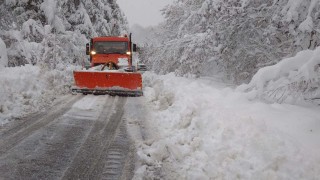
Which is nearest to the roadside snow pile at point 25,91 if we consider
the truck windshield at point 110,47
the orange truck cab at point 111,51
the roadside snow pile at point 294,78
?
the orange truck cab at point 111,51

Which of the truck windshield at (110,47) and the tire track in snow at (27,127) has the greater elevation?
the truck windshield at (110,47)

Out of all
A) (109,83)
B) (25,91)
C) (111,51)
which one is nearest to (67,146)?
(25,91)

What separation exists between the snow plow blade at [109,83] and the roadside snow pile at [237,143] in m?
5.44

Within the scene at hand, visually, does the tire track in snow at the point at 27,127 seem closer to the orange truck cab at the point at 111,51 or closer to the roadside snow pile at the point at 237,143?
the roadside snow pile at the point at 237,143

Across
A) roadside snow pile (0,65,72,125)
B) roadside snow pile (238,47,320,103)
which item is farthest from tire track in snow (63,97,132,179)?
roadside snow pile (238,47,320,103)

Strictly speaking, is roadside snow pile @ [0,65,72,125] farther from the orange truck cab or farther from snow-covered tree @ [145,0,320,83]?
snow-covered tree @ [145,0,320,83]

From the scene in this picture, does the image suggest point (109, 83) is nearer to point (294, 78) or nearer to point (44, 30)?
point (44, 30)

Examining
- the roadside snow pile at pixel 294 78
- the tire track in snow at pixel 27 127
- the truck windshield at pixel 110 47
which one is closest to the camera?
the roadside snow pile at pixel 294 78

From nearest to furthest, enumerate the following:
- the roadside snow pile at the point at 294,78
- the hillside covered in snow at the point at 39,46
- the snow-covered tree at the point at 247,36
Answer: the roadside snow pile at the point at 294,78 < the snow-covered tree at the point at 247,36 < the hillside covered in snow at the point at 39,46

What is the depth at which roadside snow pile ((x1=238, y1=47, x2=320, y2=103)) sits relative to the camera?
4871mm

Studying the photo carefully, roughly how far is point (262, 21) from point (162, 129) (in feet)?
16.3

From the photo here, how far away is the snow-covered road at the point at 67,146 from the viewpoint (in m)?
4.59

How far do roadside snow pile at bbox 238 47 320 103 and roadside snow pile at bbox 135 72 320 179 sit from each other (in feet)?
1.07

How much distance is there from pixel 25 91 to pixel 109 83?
309cm
